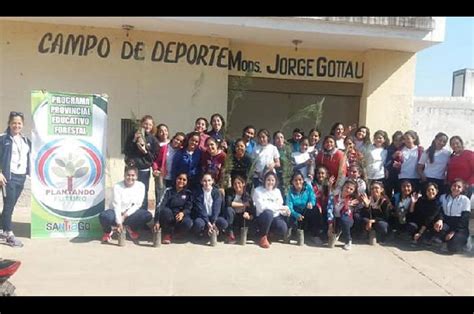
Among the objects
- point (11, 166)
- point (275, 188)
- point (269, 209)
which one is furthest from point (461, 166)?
point (11, 166)

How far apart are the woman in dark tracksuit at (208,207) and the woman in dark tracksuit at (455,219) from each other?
2723 mm

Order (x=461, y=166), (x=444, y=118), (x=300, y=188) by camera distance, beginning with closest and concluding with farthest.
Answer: (x=300, y=188)
(x=461, y=166)
(x=444, y=118)

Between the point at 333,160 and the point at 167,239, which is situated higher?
the point at 333,160

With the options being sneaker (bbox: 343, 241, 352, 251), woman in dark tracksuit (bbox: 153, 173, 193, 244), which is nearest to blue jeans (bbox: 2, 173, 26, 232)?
woman in dark tracksuit (bbox: 153, 173, 193, 244)

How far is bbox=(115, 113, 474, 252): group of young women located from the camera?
5.72 m

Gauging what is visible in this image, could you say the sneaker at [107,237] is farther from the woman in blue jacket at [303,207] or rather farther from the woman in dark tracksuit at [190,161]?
the woman in blue jacket at [303,207]

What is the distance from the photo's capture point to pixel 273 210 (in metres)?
5.77

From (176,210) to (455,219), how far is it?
3.50 meters

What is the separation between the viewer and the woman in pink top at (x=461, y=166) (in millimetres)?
6074

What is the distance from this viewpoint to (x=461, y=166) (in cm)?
608

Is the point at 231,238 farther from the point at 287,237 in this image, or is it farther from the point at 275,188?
the point at 275,188

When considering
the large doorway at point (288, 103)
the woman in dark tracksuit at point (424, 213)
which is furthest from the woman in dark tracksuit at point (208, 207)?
the large doorway at point (288, 103)

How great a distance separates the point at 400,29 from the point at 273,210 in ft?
12.7
